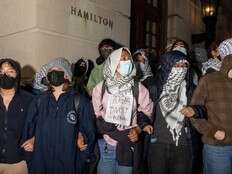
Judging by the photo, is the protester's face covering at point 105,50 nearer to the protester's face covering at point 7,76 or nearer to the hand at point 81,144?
the protester's face covering at point 7,76

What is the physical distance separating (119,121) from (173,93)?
25.6 inches

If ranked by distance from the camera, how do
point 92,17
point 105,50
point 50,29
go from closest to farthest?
point 105,50 → point 50,29 → point 92,17

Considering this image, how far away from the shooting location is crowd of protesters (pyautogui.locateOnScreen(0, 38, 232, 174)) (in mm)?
3910

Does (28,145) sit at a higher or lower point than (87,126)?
lower

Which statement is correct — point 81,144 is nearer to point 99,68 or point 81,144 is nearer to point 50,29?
point 99,68

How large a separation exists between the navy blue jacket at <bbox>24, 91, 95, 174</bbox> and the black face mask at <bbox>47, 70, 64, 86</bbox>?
0.38 ft

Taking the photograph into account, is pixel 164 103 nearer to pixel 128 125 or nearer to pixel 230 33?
pixel 128 125

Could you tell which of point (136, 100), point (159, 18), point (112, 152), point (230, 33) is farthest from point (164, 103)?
point (230, 33)

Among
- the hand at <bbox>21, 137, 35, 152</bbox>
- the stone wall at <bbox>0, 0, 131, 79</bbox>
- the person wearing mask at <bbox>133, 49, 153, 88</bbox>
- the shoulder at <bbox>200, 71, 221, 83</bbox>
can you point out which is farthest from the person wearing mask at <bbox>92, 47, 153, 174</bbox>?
the stone wall at <bbox>0, 0, 131, 79</bbox>

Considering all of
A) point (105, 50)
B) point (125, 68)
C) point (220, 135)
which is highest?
point (105, 50)

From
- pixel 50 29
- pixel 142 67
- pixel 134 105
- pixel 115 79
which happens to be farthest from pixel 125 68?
pixel 50 29

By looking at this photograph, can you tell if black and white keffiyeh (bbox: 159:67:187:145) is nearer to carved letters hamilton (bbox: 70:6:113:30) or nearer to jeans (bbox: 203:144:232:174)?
jeans (bbox: 203:144:232:174)

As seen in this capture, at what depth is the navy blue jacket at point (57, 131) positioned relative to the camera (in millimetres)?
3859

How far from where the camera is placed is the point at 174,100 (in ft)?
14.2
